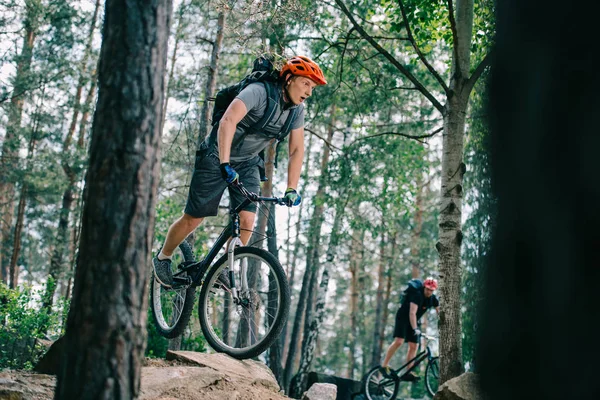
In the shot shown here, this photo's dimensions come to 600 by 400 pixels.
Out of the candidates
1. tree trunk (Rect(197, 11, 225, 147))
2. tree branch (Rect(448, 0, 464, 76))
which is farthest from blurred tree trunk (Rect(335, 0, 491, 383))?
tree trunk (Rect(197, 11, 225, 147))

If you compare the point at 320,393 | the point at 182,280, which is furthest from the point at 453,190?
the point at 320,393

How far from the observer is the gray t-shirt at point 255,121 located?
4859 millimetres

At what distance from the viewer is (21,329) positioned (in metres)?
8.99

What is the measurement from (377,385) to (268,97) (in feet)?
25.2

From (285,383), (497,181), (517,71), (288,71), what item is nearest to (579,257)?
(497,181)

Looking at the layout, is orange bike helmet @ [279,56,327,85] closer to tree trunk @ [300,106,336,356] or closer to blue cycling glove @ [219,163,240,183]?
blue cycling glove @ [219,163,240,183]

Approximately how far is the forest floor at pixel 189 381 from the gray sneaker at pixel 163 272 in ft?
2.28

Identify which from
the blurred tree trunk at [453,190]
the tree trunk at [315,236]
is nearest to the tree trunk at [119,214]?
the blurred tree trunk at [453,190]

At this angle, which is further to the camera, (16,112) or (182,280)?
(16,112)

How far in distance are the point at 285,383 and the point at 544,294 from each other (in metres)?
15.9

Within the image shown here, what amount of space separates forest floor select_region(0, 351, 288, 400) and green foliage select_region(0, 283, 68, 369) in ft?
13.9

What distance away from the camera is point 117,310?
265 centimetres

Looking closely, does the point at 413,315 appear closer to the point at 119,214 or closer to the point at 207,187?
the point at 207,187

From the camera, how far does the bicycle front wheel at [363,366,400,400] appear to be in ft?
35.9
